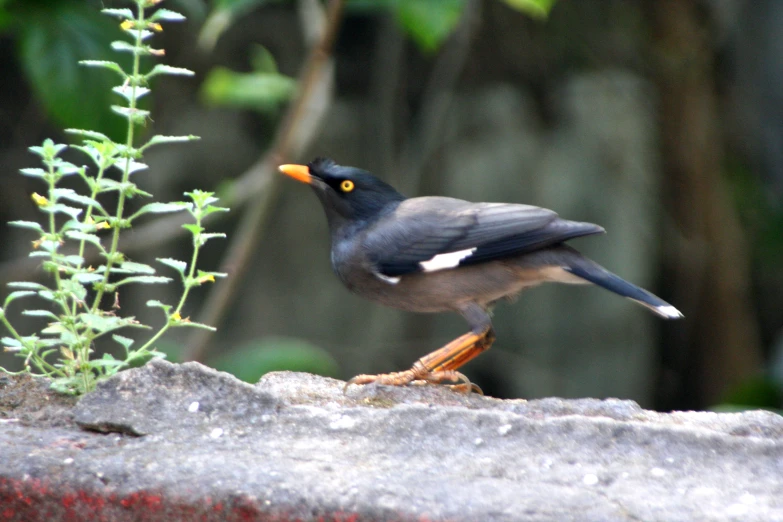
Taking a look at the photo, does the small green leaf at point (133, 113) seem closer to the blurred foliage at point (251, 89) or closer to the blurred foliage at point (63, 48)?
the blurred foliage at point (63, 48)

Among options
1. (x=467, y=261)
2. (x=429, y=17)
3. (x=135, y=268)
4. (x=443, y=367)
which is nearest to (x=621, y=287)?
(x=467, y=261)

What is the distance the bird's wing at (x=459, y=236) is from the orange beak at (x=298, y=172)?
1.04 feet

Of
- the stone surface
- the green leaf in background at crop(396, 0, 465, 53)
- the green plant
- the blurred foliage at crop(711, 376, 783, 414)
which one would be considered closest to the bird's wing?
the green leaf in background at crop(396, 0, 465, 53)

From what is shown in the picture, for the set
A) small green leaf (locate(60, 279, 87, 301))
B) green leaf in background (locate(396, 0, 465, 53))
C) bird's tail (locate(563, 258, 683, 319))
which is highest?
green leaf in background (locate(396, 0, 465, 53))

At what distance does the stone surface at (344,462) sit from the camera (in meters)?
2.02

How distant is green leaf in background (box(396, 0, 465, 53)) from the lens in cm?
411

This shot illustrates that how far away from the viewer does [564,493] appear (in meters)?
2.06

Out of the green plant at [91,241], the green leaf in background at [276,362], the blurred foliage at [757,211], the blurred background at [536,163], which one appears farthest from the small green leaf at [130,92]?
the blurred foliage at [757,211]

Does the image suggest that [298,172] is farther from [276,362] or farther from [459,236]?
[276,362]

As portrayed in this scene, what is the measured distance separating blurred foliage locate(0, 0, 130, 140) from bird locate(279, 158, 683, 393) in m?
0.89

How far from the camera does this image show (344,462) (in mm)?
2236

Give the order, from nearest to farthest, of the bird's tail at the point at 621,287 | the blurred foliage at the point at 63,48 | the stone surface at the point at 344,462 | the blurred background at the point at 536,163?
the stone surface at the point at 344,462
the bird's tail at the point at 621,287
the blurred foliage at the point at 63,48
the blurred background at the point at 536,163

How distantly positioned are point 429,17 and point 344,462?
7.85 ft

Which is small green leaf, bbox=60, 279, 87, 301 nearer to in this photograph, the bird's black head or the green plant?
the green plant
